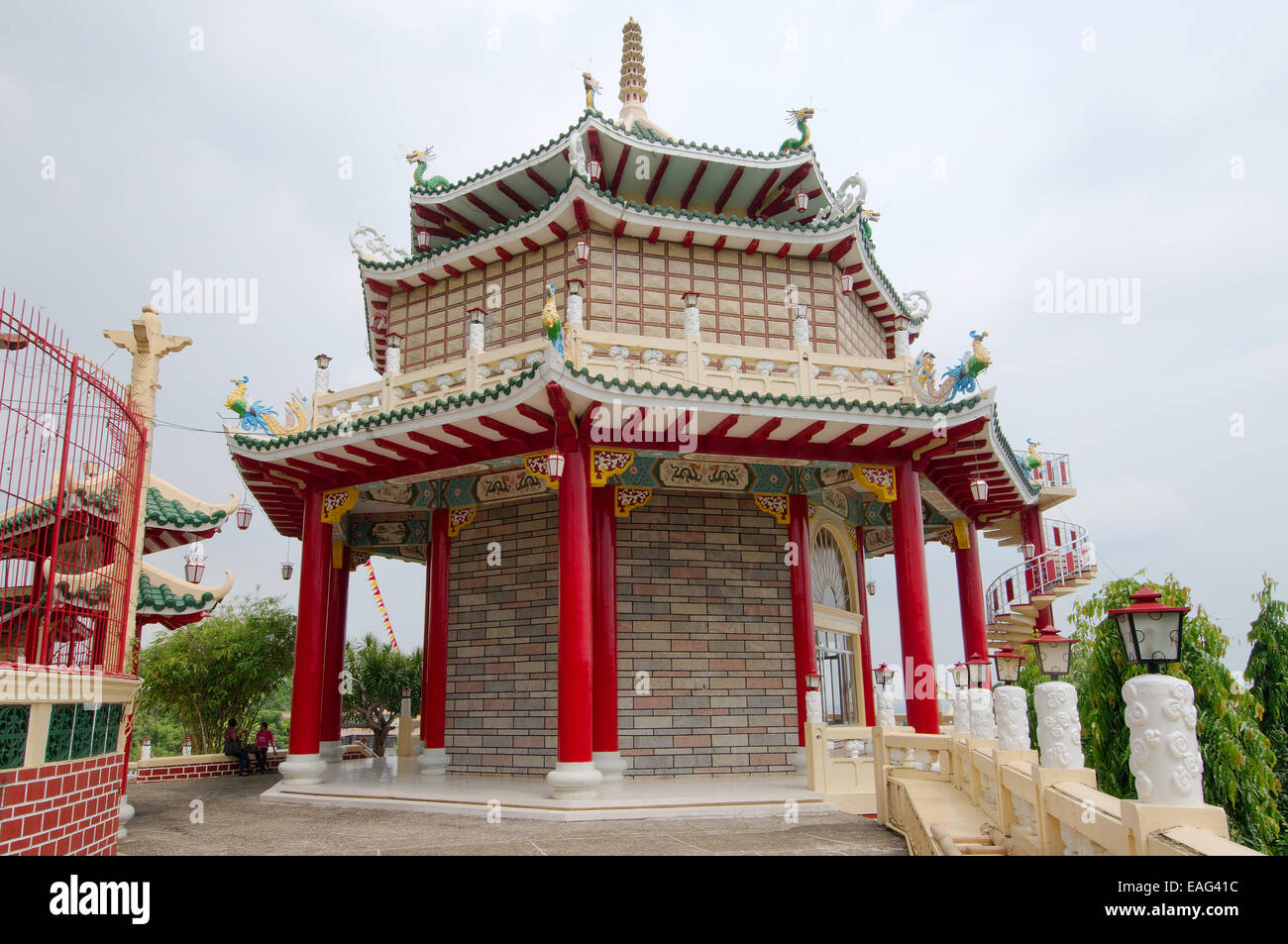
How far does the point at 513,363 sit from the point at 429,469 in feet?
7.72

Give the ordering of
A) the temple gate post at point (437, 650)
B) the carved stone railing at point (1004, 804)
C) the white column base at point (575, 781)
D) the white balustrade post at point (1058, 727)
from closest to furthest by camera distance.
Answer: the carved stone railing at point (1004, 804), the white balustrade post at point (1058, 727), the white column base at point (575, 781), the temple gate post at point (437, 650)

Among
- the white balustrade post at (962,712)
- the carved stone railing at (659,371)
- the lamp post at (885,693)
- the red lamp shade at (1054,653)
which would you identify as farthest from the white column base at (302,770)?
the red lamp shade at (1054,653)

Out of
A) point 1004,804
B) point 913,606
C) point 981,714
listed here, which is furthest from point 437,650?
point 1004,804

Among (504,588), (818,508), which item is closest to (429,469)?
→ (504,588)

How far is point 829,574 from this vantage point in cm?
1603

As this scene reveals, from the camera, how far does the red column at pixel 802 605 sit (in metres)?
14.3

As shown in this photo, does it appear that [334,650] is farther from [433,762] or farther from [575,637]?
[575,637]

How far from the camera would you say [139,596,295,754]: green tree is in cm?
2188

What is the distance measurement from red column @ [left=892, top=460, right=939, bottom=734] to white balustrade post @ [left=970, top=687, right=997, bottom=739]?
3.46 m

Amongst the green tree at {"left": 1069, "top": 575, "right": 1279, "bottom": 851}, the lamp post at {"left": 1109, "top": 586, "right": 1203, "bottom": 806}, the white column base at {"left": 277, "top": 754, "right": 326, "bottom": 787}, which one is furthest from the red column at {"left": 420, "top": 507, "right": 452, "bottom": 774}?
the lamp post at {"left": 1109, "top": 586, "right": 1203, "bottom": 806}

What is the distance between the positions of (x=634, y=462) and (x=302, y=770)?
275 inches

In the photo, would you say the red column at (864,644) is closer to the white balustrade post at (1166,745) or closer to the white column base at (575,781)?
the white column base at (575,781)

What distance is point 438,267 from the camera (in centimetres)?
1577

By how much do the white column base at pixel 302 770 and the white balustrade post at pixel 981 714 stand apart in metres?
9.76
